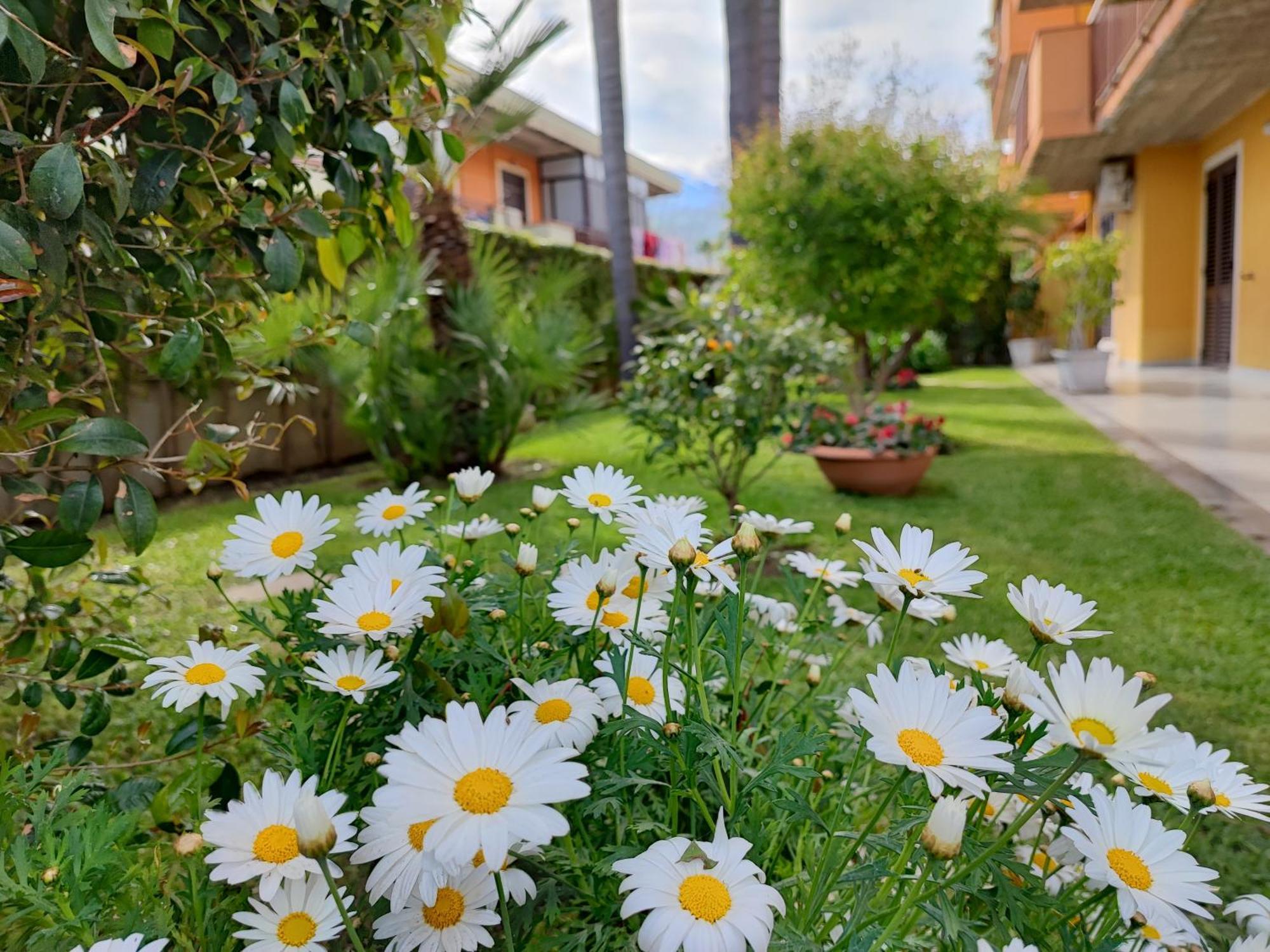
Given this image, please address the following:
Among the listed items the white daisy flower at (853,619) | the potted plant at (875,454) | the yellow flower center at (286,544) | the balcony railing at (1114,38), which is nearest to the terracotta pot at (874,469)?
the potted plant at (875,454)

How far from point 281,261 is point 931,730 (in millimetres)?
874

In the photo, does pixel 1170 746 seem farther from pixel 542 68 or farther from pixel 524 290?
pixel 524 290

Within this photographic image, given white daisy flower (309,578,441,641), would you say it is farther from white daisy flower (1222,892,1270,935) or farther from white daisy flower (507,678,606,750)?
white daisy flower (1222,892,1270,935)

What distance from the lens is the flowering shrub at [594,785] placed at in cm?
58

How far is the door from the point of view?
9.94 metres

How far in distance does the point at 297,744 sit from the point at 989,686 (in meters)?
0.66

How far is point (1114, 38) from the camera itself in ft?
31.7

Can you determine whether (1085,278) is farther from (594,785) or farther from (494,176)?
(494,176)


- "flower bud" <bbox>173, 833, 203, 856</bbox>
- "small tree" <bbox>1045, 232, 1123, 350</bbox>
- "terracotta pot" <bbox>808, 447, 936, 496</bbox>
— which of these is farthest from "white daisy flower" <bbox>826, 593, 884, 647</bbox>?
"small tree" <bbox>1045, 232, 1123, 350</bbox>

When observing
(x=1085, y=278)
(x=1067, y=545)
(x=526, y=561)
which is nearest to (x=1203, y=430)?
(x=1067, y=545)

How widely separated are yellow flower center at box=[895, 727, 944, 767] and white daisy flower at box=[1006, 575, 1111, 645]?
0.15 m

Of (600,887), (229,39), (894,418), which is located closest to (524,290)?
(894,418)

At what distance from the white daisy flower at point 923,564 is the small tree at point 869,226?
570 cm

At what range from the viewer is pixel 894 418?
4957 mm
